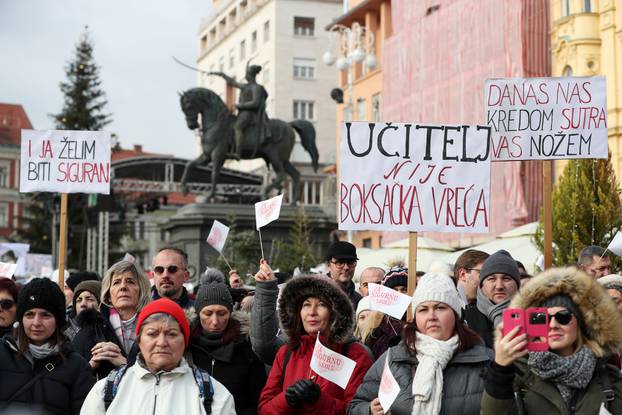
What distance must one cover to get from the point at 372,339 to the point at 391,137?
1.49m

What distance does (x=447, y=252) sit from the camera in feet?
69.6

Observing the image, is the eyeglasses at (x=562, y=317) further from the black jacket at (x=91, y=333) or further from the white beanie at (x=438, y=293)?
the black jacket at (x=91, y=333)

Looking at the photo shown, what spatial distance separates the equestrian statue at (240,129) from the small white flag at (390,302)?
61.5ft

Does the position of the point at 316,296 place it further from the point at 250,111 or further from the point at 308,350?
the point at 250,111

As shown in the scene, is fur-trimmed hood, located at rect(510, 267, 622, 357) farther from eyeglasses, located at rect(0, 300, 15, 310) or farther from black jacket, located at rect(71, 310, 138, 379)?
eyeglasses, located at rect(0, 300, 15, 310)

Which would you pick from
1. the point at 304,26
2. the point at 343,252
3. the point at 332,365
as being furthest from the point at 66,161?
the point at 304,26

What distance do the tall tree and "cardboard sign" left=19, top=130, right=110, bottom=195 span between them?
959cm

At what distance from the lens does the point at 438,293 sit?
223 inches

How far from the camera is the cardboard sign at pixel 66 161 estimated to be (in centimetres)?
1077

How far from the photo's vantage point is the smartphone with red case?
4.64 meters

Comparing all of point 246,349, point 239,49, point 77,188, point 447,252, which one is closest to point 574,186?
point 447,252

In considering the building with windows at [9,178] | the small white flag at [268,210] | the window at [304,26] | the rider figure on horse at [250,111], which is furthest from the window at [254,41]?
the small white flag at [268,210]

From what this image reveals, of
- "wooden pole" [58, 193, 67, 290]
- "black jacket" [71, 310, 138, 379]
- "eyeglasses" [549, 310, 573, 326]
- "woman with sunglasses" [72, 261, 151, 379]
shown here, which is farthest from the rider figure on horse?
"eyeglasses" [549, 310, 573, 326]

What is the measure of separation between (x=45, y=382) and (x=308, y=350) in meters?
1.46
